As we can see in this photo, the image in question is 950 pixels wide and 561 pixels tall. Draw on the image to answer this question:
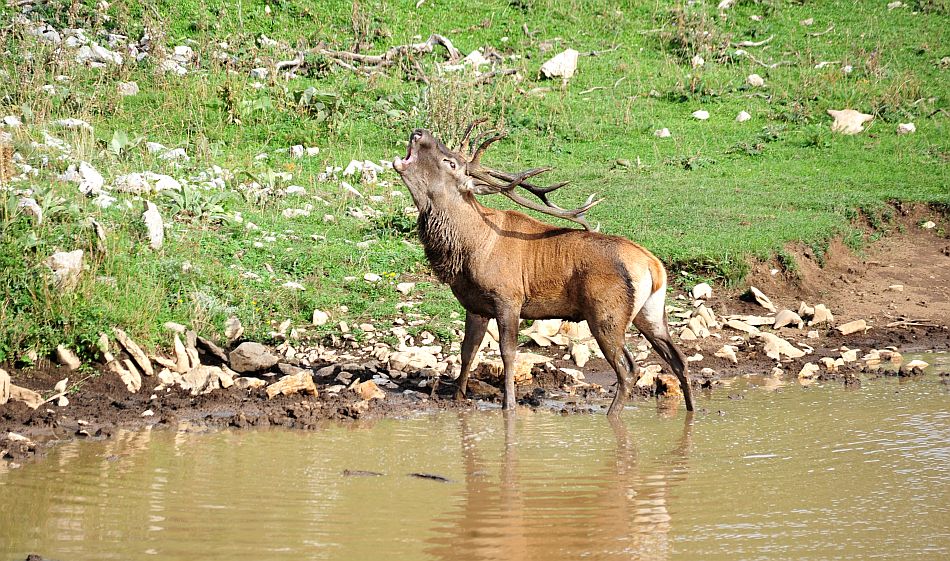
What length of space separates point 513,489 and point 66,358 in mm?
3949

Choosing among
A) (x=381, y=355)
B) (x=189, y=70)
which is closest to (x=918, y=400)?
(x=381, y=355)

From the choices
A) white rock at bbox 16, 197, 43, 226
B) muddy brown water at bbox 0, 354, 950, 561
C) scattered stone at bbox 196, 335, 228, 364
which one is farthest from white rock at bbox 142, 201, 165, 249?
muddy brown water at bbox 0, 354, 950, 561

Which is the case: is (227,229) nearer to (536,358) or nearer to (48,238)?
(48,238)

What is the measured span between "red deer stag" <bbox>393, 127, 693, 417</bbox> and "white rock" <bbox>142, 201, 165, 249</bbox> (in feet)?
8.98

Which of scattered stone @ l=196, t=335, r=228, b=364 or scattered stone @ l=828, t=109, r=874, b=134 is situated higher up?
scattered stone @ l=828, t=109, r=874, b=134

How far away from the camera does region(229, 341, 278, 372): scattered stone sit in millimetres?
9109

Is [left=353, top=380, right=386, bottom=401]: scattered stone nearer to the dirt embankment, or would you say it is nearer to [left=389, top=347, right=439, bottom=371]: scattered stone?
the dirt embankment

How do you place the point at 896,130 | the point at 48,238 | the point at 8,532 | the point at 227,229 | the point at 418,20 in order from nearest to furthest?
the point at 8,532
the point at 48,238
the point at 227,229
the point at 896,130
the point at 418,20

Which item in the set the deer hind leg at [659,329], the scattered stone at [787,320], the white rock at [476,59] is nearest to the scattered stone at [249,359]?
the deer hind leg at [659,329]

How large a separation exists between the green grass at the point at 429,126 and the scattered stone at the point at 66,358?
0.10 metres

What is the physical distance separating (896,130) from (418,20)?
8304 millimetres

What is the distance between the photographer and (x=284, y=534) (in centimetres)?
547

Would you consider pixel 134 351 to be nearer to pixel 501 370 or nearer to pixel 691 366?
pixel 501 370

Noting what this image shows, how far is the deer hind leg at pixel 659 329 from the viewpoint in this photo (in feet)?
28.8
